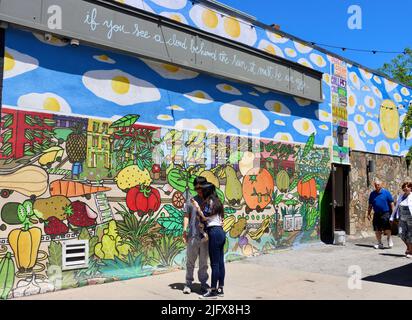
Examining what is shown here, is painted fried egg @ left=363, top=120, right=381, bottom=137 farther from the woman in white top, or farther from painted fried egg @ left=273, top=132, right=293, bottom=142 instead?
the woman in white top

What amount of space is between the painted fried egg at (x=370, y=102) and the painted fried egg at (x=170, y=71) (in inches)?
291

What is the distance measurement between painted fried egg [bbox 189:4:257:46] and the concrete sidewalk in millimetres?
4874

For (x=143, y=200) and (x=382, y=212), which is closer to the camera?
(x=143, y=200)

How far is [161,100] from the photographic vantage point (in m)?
8.10

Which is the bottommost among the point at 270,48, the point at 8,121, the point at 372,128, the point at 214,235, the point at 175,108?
the point at 214,235

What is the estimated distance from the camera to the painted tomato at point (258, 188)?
9672 mm

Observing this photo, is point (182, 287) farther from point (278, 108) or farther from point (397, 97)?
point (397, 97)

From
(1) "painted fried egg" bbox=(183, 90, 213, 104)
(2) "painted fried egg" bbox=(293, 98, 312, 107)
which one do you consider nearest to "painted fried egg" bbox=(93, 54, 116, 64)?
(1) "painted fried egg" bbox=(183, 90, 213, 104)

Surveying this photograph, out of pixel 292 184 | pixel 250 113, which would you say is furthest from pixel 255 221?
pixel 250 113

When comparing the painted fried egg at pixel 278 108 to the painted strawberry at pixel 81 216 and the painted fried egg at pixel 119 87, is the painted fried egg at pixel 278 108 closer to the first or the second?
the painted fried egg at pixel 119 87

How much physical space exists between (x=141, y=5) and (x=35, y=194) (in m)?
3.88

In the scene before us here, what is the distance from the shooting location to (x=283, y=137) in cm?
1062

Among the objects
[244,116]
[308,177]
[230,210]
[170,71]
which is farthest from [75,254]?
[308,177]

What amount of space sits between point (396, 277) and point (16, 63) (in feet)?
23.0
